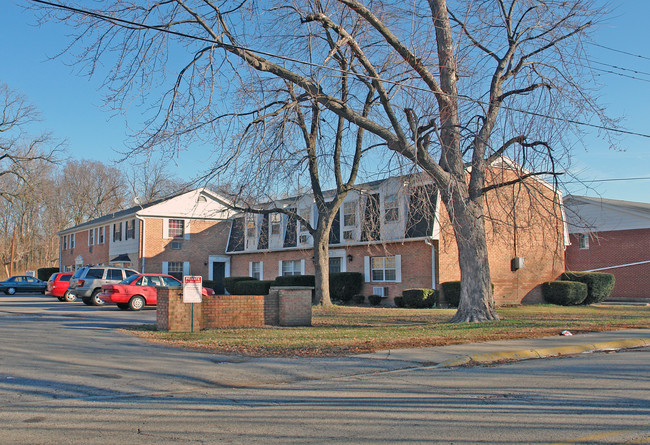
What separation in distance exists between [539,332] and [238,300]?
26.6ft

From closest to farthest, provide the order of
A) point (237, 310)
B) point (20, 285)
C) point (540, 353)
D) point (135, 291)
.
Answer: point (540, 353) → point (237, 310) → point (135, 291) → point (20, 285)

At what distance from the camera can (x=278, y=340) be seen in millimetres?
13266

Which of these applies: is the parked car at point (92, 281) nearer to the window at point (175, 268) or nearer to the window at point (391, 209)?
the window at point (175, 268)

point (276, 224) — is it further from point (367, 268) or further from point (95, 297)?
point (95, 297)

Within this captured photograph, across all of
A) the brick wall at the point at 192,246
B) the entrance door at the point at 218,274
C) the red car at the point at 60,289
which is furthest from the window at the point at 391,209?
the red car at the point at 60,289

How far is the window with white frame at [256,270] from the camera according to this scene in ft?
119

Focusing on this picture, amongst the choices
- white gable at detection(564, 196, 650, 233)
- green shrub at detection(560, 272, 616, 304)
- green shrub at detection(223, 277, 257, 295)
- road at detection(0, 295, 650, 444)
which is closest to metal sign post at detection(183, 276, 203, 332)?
road at detection(0, 295, 650, 444)

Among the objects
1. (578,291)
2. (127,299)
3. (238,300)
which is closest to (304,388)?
(238,300)

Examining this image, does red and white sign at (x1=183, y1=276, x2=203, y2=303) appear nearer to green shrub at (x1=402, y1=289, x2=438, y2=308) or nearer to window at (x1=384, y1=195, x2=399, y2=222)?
green shrub at (x1=402, y1=289, x2=438, y2=308)

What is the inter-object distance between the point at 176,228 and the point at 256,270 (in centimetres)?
698

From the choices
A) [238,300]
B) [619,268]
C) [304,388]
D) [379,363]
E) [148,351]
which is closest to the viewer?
[304,388]

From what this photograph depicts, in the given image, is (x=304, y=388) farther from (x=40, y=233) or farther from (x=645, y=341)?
(x=40, y=233)

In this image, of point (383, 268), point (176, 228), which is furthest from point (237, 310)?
point (176, 228)

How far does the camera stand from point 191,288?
14.3m
